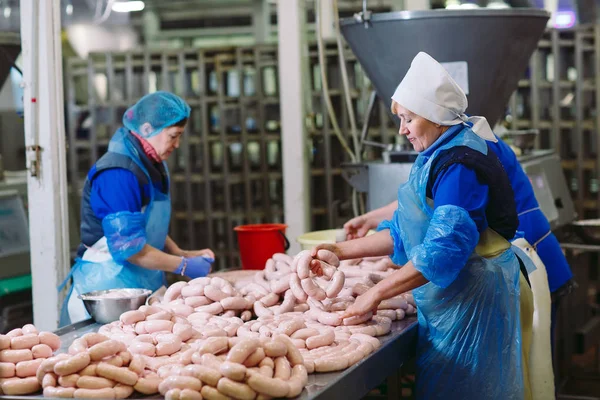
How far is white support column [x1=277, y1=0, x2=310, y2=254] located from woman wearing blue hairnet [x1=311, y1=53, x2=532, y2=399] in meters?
2.67

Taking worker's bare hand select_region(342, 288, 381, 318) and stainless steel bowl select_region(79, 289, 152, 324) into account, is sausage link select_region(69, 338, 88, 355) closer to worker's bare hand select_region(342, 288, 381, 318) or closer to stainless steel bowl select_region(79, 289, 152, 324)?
stainless steel bowl select_region(79, 289, 152, 324)

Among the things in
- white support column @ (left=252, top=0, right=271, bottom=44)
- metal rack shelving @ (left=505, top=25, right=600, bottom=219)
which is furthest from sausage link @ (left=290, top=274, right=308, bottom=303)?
white support column @ (left=252, top=0, right=271, bottom=44)

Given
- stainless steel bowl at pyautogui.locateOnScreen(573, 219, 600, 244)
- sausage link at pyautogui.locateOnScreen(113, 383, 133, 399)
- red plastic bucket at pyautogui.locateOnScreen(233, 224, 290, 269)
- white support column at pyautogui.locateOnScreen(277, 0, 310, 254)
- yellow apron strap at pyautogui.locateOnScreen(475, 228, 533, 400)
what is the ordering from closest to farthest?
sausage link at pyautogui.locateOnScreen(113, 383, 133, 399), yellow apron strap at pyautogui.locateOnScreen(475, 228, 533, 400), red plastic bucket at pyautogui.locateOnScreen(233, 224, 290, 269), white support column at pyautogui.locateOnScreen(277, 0, 310, 254), stainless steel bowl at pyautogui.locateOnScreen(573, 219, 600, 244)

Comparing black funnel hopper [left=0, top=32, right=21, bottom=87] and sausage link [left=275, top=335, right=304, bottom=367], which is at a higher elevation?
black funnel hopper [left=0, top=32, right=21, bottom=87]

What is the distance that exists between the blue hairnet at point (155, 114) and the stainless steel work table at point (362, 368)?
1.23 meters

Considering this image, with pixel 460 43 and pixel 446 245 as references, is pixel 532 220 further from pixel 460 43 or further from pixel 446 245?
pixel 446 245

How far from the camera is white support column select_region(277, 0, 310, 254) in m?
6.13

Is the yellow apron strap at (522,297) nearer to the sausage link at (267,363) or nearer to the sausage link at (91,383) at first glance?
the sausage link at (267,363)

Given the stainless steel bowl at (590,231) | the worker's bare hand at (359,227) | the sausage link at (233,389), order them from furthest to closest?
the stainless steel bowl at (590,231)
the worker's bare hand at (359,227)
the sausage link at (233,389)

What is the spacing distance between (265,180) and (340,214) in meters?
0.98

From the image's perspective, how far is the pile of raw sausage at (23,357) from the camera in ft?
8.66

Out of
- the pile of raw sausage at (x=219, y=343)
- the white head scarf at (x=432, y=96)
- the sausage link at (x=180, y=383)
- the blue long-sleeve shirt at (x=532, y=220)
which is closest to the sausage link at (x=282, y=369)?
the pile of raw sausage at (x=219, y=343)

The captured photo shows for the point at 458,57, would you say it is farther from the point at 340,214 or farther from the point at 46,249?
the point at 340,214

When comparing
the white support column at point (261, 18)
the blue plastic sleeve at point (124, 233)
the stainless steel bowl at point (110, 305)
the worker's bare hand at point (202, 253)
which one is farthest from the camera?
the white support column at point (261, 18)
